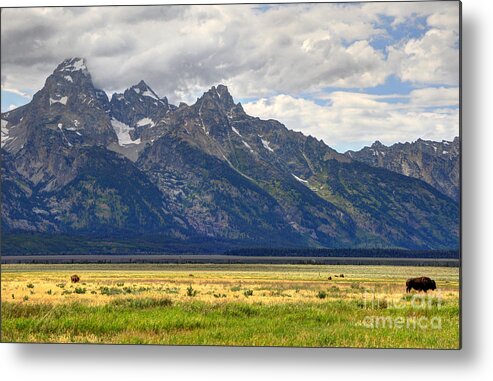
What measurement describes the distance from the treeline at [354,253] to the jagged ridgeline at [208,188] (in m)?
0.33

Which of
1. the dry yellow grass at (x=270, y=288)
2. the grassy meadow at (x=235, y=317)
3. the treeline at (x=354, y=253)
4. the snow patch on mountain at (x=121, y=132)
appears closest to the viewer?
the grassy meadow at (x=235, y=317)

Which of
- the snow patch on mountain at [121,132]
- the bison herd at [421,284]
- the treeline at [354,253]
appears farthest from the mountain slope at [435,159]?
the snow patch on mountain at [121,132]

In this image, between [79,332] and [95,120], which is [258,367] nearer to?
[79,332]

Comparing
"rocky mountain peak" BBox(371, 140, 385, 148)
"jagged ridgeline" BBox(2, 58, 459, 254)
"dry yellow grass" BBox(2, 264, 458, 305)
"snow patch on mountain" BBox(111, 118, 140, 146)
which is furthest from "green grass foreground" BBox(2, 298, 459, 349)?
"snow patch on mountain" BBox(111, 118, 140, 146)

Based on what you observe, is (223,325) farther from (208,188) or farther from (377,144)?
(208,188)

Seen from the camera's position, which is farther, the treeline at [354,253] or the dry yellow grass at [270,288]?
the dry yellow grass at [270,288]

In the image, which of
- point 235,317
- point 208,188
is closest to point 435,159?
point 235,317

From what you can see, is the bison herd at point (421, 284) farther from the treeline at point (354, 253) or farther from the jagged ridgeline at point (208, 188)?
the jagged ridgeline at point (208, 188)

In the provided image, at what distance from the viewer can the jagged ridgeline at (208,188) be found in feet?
105

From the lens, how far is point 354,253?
3597cm

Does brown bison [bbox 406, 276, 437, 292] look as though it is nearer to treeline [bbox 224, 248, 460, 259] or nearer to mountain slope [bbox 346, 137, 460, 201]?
treeline [bbox 224, 248, 460, 259]

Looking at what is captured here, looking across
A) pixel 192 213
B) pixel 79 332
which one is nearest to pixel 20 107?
pixel 79 332

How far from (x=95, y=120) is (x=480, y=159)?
200 feet

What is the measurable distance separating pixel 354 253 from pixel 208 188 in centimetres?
5527
